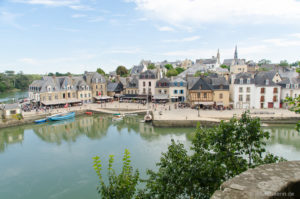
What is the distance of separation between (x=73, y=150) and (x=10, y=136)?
42.1 feet

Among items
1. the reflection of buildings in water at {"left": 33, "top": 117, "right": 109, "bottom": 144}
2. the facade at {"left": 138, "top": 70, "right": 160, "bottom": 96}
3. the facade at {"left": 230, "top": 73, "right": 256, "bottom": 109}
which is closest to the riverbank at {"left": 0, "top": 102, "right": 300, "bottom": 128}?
the facade at {"left": 230, "top": 73, "right": 256, "bottom": 109}

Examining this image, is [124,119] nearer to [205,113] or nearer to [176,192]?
[205,113]

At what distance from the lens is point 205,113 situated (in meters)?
34.2

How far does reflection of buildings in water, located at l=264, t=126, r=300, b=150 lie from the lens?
2355 cm

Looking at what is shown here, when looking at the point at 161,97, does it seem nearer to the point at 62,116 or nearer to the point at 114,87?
the point at 114,87

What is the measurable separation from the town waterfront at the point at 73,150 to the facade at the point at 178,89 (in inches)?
506

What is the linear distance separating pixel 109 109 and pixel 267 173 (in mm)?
39518

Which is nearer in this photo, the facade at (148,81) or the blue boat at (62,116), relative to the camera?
the blue boat at (62,116)

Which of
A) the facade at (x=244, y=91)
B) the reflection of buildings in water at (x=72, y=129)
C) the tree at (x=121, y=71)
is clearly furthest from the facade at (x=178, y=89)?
the tree at (x=121, y=71)

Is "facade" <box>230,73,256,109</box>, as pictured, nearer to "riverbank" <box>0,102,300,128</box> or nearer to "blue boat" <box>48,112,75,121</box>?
"riverbank" <box>0,102,300,128</box>

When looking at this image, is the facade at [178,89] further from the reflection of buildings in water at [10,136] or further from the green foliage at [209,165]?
the green foliage at [209,165]

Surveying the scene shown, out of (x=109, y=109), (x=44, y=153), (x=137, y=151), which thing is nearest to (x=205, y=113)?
(x=137, y=151)

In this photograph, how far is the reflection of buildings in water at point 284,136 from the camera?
77.3ft

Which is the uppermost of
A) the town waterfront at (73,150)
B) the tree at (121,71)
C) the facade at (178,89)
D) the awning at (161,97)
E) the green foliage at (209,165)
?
the tree at (121,71)
